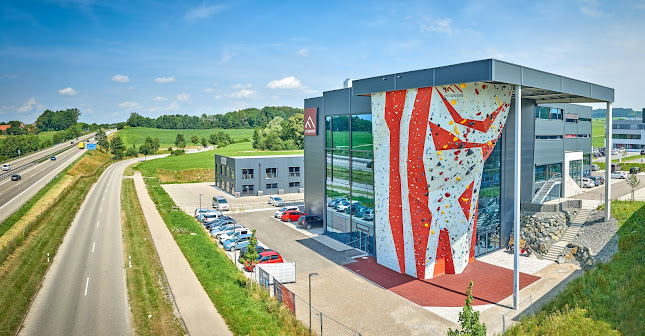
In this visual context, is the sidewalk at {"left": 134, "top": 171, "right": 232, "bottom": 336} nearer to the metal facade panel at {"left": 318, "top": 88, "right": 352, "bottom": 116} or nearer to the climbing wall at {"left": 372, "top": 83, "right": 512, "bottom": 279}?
the climbing wall at {"left": 372, "top": 83, "right": 512, "bottom": 279}

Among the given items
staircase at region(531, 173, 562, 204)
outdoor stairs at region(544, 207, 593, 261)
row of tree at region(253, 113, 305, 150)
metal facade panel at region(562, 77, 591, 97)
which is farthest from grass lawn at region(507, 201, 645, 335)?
row of tree at region(253, 113, 305, 150)

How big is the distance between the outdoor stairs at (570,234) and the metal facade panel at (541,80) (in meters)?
12.3

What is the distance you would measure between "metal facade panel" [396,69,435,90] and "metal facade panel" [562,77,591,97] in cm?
921

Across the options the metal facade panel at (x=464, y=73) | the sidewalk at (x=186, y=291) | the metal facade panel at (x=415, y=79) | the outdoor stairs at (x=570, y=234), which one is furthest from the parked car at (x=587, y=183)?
the sidewalk at (x=186, y=291)

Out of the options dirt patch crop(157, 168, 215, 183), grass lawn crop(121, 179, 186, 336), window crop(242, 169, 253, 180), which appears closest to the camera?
grass lawn crop(121, 179, 186, 336)

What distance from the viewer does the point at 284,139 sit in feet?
371

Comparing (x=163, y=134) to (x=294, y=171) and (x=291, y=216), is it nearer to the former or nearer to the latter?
(x=294, y=171)

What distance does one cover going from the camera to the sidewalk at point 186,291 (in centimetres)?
1945

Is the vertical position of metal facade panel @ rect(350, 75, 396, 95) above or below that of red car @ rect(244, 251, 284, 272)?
above

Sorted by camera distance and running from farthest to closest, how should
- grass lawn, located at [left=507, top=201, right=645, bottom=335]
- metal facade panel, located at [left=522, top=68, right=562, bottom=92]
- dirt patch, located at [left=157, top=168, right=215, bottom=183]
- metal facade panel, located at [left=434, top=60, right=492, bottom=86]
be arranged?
dirt patch, located at [left=157, top=168, right=215, bottom=183] → metal facade panel, located at [left=522, top=68, right=562, bottom=92] → metal facade panel, located at [left=434, top=60, right=492, bottom=86] → grass lawn, located at [left=507, top=201, right=645, bottom=335]

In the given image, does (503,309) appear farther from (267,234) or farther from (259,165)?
(259,165)

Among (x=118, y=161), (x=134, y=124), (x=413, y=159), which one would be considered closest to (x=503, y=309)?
(x=413, y=159)

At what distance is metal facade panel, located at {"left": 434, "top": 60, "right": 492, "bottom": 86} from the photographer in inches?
837

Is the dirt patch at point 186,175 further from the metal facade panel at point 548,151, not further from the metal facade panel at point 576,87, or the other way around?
the metal facade panel at point 576,87
